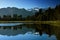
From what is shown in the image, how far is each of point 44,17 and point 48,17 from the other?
1.05 meters

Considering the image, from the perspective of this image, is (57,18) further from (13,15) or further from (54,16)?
(13,15)

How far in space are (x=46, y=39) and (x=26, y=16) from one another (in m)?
22.3

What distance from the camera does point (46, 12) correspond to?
38.1m

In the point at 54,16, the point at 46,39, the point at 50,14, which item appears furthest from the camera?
the point at 50,14

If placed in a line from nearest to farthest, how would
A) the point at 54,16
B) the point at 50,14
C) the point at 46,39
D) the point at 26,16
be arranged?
the point at 46,39, the point at 26,16, the point at 54,16, the point at 50,14

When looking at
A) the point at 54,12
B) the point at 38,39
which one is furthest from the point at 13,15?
the point at 38,39

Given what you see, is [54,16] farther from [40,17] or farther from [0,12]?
[0,12]

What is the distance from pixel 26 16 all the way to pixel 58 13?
286 inches

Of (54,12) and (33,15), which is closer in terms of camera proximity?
(33,15)

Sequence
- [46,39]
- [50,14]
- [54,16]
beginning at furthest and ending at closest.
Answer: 1. [50,14]
2. [54,16]
3. [46,39]

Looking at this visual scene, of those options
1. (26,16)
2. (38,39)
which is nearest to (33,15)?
(26,16)

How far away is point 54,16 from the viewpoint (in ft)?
119

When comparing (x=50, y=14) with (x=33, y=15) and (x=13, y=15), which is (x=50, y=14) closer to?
(x=33, y=15)

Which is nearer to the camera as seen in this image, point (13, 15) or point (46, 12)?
point (13, 15)
